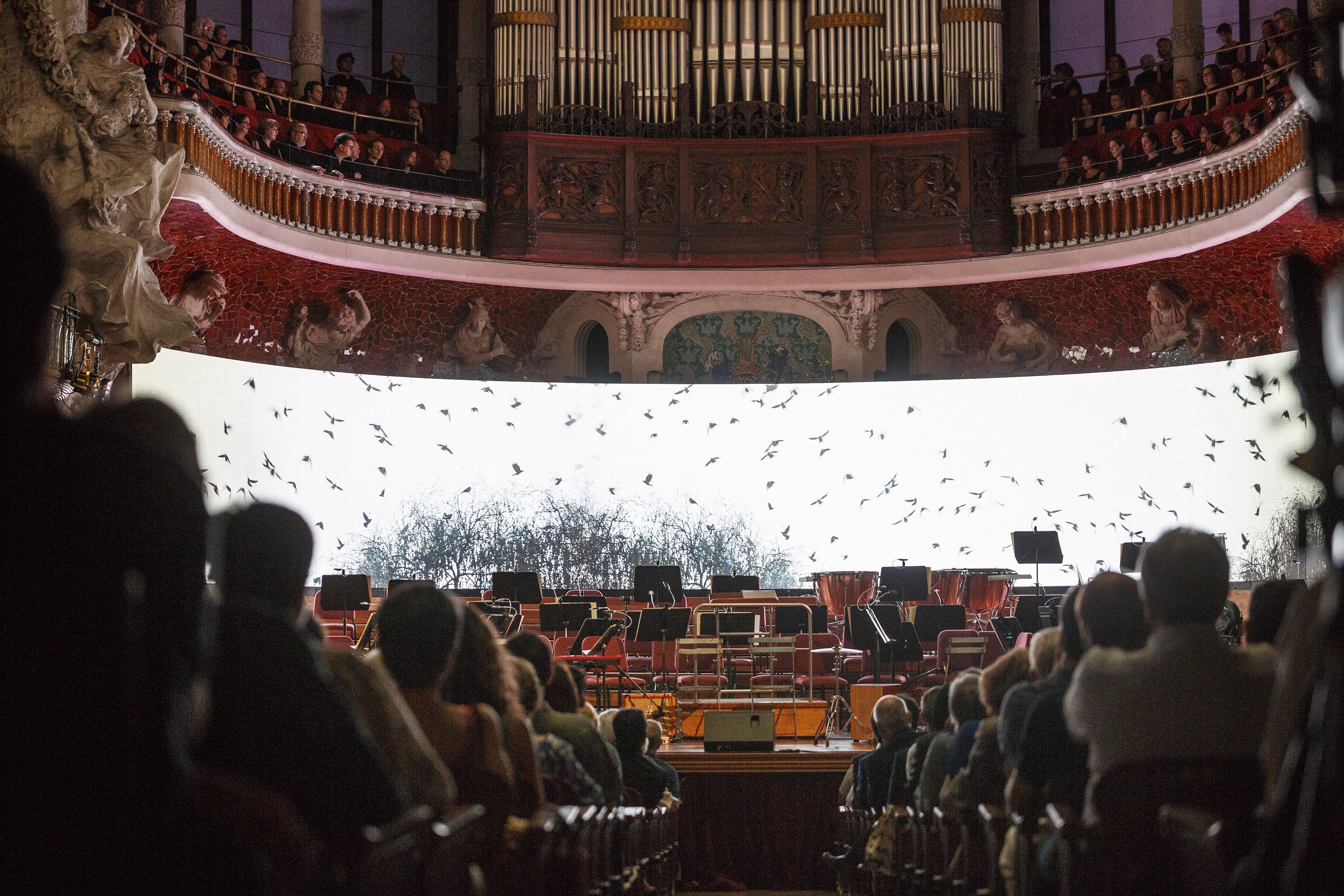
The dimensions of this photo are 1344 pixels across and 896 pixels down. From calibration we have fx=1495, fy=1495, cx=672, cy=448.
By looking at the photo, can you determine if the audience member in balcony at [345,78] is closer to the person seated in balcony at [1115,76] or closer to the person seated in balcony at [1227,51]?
the person seated in balcony at [1115,76]

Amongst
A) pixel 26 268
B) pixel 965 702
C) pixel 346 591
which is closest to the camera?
pixel 26 268

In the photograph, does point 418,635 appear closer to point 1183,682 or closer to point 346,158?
point 1183,682

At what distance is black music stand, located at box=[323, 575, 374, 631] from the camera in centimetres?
1066

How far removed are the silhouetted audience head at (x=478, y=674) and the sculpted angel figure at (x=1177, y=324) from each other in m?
11.1

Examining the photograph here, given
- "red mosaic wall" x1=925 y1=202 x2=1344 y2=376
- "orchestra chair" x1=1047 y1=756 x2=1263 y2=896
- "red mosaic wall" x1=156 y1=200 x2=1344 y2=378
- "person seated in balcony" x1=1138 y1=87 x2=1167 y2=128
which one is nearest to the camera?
"orchestra chair" x1=1047 y1=756 x2=1263 y2=896

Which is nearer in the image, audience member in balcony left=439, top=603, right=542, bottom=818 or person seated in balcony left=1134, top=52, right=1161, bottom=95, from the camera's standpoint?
audience member in balcony left=439, top=603, right=542, bottom=818

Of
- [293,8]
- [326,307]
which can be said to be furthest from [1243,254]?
[293,8]

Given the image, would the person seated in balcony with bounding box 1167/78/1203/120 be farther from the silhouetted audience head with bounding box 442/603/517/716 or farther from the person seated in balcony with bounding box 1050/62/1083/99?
the silhouetted audience head with bounding box 442/603/517/716

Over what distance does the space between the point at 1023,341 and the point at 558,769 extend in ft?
35.7

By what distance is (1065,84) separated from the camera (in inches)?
563

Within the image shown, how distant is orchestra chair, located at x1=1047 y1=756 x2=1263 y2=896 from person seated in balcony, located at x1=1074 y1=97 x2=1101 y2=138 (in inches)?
470

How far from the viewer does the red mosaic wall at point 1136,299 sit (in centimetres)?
1232

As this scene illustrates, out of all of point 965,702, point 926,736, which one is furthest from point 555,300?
point 965,702

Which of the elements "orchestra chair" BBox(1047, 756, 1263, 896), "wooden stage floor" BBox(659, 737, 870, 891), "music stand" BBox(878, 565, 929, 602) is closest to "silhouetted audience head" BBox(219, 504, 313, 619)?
"orchestra chair" BBox(1047, 756, 1263, 896)
